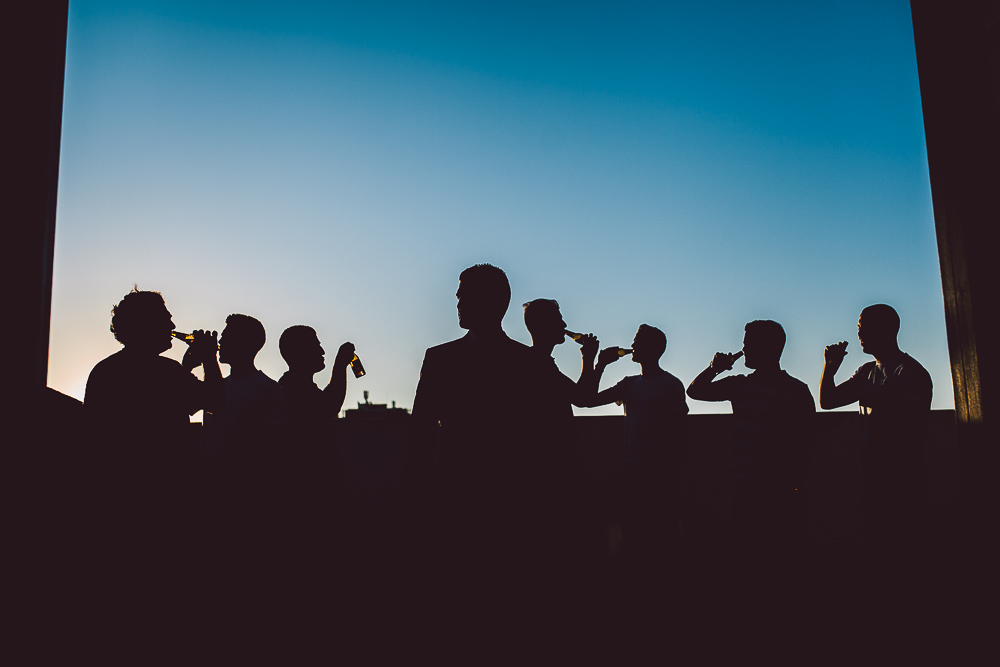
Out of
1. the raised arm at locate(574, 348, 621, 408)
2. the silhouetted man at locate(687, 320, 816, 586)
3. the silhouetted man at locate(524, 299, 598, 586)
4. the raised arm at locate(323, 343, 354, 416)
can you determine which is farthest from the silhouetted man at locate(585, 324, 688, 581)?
the silhouetted man at locate(524, 299, 598, 586)

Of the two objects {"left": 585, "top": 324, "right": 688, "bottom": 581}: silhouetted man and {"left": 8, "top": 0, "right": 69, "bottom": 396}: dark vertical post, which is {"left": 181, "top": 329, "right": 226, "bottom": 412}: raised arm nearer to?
{"left": 8, "top": 0, "right": 69, "bottom": 396}: dark vertical post

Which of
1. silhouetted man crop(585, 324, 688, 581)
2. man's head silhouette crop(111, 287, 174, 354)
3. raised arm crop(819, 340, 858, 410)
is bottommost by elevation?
silhouetted man crop(585, 324, 688, 581)

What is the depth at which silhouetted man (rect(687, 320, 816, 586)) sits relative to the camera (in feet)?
9.10

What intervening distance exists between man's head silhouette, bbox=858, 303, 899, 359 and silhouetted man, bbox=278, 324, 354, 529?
2.38 meters

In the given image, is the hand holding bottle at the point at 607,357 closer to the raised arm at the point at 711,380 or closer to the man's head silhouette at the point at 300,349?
the raised arm at the point at 711,380

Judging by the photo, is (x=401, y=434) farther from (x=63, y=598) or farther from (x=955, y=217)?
(x=955, y=217)

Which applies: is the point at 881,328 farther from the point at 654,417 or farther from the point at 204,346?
the point at 204,346

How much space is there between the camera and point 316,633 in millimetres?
2607

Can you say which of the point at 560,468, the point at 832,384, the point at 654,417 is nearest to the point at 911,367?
the point at 832,384

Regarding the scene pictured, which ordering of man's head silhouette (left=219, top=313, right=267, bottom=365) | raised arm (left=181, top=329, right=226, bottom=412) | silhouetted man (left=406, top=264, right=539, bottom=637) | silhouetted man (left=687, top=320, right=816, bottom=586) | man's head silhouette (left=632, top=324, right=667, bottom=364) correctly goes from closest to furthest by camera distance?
silhouetted man (left=406, top=264, right=539, bottom=637), raised arm (left=181, top=329, right=226, bottom=412), silhouetted man (left=687, top=320, right=816, bottom=586), man's head silhouette (left=219, top=313, right=267, bottom=365), man's head silhouette (left=632, top=324, right=667, bottom=364)

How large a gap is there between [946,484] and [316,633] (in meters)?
4.18

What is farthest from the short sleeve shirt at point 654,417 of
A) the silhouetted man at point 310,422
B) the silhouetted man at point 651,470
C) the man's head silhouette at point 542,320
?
the silhouetted man at point 310,422

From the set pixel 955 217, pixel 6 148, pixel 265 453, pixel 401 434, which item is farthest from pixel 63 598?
pixel 955 217

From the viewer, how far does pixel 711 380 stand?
3258 mm
